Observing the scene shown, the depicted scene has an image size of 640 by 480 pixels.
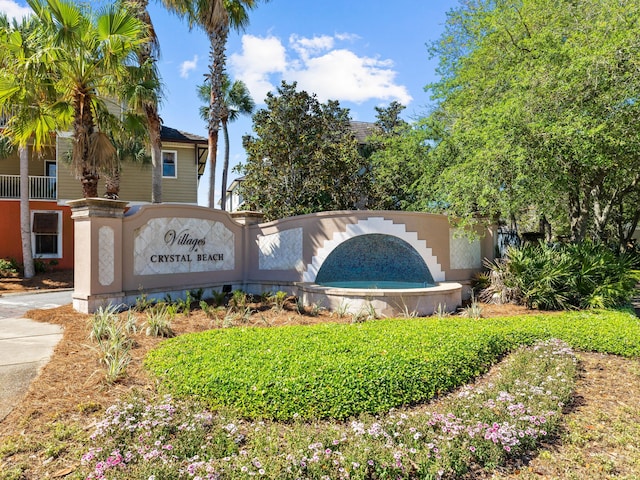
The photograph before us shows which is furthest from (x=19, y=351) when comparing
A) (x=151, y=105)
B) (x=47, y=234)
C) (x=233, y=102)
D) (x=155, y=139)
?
(x=233, y=102)

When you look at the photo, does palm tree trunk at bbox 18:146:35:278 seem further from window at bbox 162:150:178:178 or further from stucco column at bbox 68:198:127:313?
stucco column at bbox 68:198:127:313

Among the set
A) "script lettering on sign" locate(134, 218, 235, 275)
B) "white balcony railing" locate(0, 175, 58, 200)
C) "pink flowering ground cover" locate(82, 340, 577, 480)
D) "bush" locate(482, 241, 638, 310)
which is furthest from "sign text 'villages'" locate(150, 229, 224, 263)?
"white balcony railing" locate(0, 175, 58, 200)

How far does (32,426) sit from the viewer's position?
4000 millimetres

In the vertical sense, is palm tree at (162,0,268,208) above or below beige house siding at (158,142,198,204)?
above

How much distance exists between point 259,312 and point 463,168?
6588 mm

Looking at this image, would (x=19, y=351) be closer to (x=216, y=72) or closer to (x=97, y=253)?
(x=97, y=253)

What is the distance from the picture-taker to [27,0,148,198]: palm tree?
32.6 ft

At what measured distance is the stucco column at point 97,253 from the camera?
917 centimetres

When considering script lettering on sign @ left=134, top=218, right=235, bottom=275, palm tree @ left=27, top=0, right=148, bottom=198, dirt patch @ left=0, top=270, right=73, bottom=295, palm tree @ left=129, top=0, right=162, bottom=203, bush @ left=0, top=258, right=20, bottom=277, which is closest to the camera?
palm tree @ left=27, top=0, right=148, bottom=198

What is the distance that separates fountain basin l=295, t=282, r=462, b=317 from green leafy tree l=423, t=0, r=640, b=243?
2.64 meters

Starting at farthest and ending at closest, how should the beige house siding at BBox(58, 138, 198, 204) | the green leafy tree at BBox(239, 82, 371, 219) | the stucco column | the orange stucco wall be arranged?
the beige house siding at BBox(58, 138, 198, 204), the orange stucco wall, the green leafy tree at BBox(239, 82, 371, 219), the stucco column

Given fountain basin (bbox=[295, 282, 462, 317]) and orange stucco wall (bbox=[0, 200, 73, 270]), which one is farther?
orange stucco wall (bbox=[0, 200, 73, 270])

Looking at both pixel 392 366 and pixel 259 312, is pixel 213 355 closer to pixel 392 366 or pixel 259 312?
pixel 392 366

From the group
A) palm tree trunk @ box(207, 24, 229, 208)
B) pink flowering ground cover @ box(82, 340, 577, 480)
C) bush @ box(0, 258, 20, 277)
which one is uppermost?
palm tree trunk @ box(207, 24, 229, 208)
